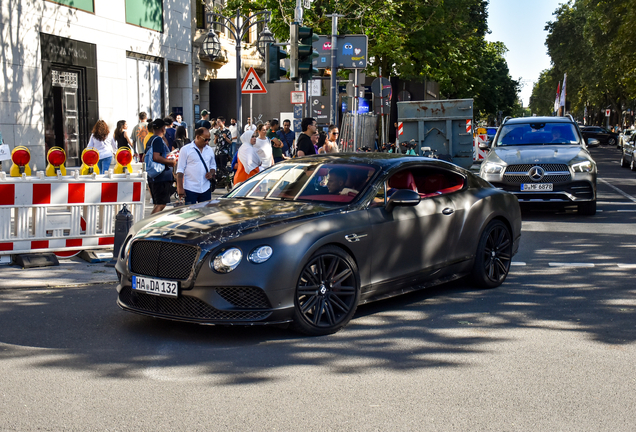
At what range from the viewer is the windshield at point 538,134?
14.9m

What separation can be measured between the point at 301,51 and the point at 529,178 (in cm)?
→ 459

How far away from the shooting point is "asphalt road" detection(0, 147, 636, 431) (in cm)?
417

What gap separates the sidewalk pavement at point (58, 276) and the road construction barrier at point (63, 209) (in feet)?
0.96

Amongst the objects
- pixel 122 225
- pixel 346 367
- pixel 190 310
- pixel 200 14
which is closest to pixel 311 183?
pixel 190 310

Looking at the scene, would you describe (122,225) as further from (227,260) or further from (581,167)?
(581,167)

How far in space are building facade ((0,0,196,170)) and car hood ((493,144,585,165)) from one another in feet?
35.4

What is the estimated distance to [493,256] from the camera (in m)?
7.87

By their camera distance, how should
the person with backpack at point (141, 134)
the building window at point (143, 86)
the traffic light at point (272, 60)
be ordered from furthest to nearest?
the building window at point (143, 86), the person with backpack at point (141, 134), the traffic light at point (272, 60)

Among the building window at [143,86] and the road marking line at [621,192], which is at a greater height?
the building window at [143,86]

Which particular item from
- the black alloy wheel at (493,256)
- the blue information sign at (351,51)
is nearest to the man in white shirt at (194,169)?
the black alloy wheel at (493,256)

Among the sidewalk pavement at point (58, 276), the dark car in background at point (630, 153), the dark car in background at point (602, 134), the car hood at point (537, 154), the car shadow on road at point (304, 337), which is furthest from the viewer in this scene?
the dark car in background at point (602, 134)

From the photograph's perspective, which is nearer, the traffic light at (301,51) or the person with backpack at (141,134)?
the traffic light at (301,51)

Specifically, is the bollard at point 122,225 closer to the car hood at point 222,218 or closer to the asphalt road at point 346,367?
the asphalt road at point 346,367

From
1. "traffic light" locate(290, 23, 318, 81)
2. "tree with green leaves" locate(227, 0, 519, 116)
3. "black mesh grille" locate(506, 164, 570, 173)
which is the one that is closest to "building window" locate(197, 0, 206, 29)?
"tree with green leaves" locate(227, 0, 519, 116)
